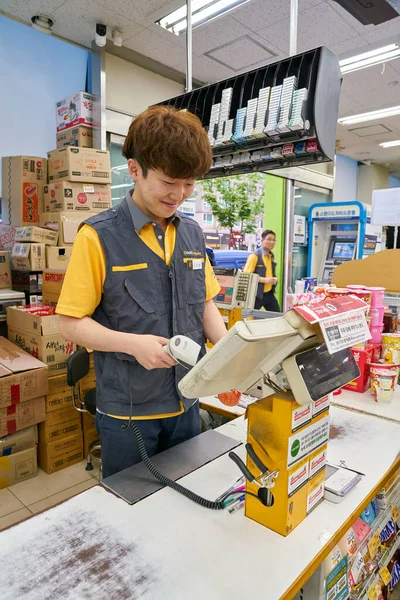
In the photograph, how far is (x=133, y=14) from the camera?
3.37 metres

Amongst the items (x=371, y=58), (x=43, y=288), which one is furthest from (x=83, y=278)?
(x=371, y=58)

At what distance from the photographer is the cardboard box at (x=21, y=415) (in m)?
2.72

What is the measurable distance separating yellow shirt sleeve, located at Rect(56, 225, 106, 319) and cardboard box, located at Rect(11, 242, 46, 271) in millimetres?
2357

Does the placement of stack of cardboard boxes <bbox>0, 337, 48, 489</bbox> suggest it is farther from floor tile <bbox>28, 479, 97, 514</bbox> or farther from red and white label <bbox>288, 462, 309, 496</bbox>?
red and white label <bbox>288, 462, 309, 496</bbox>

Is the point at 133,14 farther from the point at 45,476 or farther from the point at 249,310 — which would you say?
the point at 45,476

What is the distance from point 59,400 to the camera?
298 cm

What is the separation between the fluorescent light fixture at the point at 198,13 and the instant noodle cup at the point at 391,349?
109 inches

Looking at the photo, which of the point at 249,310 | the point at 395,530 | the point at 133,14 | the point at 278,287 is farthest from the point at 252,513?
the point at 278,287

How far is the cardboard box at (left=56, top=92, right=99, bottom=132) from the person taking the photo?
389 cm

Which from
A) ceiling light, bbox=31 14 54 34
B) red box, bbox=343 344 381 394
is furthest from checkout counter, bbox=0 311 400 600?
ceiling light, bbox=31 14 54 34

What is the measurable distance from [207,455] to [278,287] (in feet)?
17.9

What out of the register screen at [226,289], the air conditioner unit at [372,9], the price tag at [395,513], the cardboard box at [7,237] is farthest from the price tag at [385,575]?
the cardboard box at [7,237]

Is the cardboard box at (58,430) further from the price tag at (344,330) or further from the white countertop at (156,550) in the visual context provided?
the price tag at (344,330)

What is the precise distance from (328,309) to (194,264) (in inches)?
24.8
